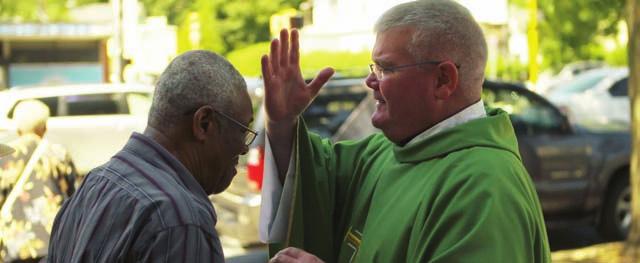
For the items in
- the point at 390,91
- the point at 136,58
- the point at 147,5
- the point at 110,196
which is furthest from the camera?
the point at 147,5

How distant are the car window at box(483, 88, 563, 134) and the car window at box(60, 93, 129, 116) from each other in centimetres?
633

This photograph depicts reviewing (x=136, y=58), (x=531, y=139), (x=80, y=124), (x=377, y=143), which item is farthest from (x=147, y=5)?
(x=377, y=143)

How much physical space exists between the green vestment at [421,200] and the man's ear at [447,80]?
10 centimetres

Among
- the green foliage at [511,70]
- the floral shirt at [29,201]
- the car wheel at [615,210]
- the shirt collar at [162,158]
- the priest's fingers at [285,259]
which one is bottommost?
the green foliage at [511,70]

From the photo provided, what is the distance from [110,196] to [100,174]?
0.12m

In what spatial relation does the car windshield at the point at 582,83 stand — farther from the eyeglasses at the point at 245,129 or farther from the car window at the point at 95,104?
the eyeglasses at the point at 245,129

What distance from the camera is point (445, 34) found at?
99.3 inches

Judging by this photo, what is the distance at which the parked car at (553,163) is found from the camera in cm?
820

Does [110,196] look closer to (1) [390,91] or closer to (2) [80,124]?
(1) [390,91]

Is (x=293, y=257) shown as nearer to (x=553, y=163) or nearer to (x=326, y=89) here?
(x=326, y=89)

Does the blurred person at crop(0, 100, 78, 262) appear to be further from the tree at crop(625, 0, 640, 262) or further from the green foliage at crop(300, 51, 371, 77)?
the green foliage at crop(300, 51, 371, 77)

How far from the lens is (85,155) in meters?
13.0

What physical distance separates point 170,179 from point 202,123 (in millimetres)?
159

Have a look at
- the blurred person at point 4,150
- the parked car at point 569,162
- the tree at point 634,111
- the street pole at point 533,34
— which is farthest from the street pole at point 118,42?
the blurred person at point 4,150
